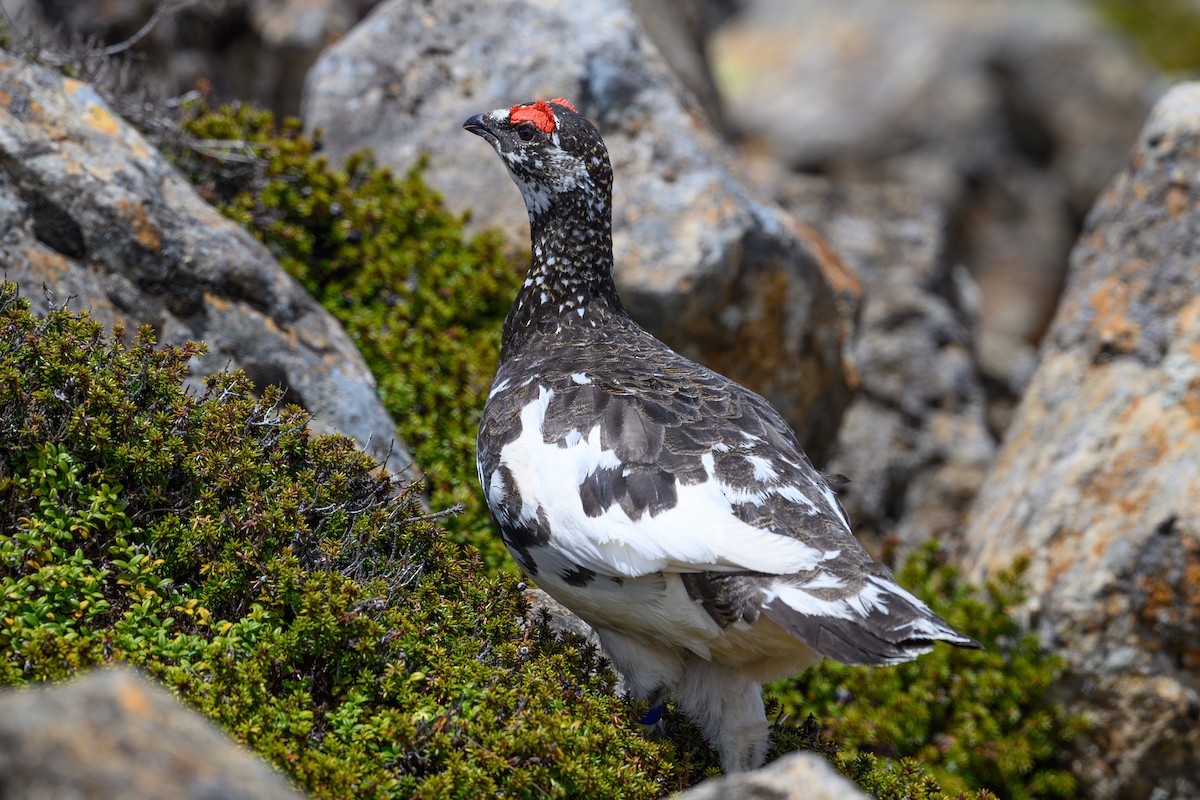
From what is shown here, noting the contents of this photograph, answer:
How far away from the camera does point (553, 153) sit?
17.0 ft

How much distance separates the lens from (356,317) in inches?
249

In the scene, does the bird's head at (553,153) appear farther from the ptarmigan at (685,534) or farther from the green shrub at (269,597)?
the green shrub at (269,597)

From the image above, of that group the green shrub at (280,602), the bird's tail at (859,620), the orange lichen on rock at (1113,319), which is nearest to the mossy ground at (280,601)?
the green shrub at (280,602)

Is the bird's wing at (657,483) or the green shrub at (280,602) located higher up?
the bird's wing at (657,483)

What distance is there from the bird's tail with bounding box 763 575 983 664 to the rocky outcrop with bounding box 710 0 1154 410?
46.9 ft

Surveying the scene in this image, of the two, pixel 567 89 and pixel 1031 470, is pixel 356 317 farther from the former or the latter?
pixel 1031 470

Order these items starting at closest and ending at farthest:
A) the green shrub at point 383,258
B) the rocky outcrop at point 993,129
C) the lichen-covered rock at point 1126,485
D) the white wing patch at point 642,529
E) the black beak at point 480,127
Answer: the white wing patch at point 642,529 → the black beak at point 480,127 → the lichen-covered rock at point 1126,485 → the green shrub at point 383,258 → the rocky outcrop at point 993,129

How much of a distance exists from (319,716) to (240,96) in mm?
8704

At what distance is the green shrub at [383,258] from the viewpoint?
244 inches

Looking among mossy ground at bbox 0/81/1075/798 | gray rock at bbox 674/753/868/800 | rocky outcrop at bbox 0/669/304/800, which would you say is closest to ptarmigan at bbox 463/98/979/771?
mossy ground at bbox 0/81/1075/798

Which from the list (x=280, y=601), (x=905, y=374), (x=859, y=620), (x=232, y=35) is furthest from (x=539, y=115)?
(x=232, y=35)

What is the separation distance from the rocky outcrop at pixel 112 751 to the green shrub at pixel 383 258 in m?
3.92

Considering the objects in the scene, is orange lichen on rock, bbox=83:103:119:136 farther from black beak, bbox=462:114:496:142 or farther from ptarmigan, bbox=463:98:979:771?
ptarmigan, bbox=463:98:979:771

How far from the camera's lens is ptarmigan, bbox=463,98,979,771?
3.49 m
